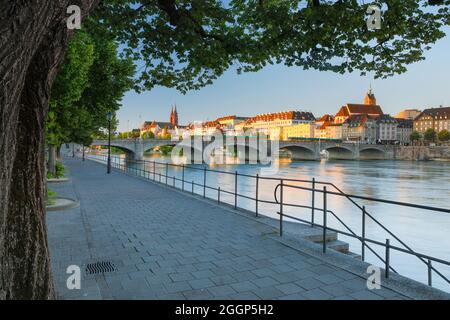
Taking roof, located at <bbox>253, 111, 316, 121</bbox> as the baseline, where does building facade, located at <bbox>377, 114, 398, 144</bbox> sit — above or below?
below

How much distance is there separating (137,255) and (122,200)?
678cm

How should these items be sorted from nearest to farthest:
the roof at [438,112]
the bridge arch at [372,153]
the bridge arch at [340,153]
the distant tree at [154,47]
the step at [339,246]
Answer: the distant tree at [154,47] < the step at [339,246] < the bridge arch at [340,153] < the bridge arch at [372,153] < the roof at [438,112]

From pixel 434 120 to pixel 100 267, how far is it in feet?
553

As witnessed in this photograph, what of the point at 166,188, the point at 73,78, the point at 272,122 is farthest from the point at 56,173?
the point at 272,122

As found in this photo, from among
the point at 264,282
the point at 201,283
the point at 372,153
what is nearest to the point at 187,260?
the point at 201,283

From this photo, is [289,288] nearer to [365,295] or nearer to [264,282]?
[264,282]

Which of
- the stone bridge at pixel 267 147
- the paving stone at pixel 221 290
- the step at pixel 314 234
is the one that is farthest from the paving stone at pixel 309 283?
the stone bridge at pixel 267 147

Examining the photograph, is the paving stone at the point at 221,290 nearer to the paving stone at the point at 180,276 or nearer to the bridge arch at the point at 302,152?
the paving stone at the point at 180,276

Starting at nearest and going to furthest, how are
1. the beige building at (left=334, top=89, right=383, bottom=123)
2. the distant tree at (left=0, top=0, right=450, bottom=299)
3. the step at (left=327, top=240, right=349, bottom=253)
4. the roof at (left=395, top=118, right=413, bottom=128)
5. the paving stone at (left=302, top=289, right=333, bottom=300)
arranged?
the distant tree at (left=0, top=0, right=450, bottom=299) → the paving stone at (left=302, top=289, right=333, bottom=300) → the step at (left=327, top=240, right=349, bottom=253) → the roof at (left=395, top=118, right=413, bottom=128) → the beige building at (left=334, top=89, right=383, bottom=123)

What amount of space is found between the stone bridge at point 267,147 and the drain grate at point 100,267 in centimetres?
5681

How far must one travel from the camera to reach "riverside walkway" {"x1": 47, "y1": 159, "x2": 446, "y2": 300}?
4.17m

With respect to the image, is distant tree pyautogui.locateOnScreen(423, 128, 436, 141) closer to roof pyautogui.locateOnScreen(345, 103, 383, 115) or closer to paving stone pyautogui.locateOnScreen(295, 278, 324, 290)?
roof pyautogui.locateOnScreen(345, 103, 383, 115)

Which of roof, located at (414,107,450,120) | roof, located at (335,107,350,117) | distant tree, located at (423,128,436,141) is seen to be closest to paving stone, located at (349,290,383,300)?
distant tree, located at (423,128,436,141)

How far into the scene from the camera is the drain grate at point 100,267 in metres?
4.85
